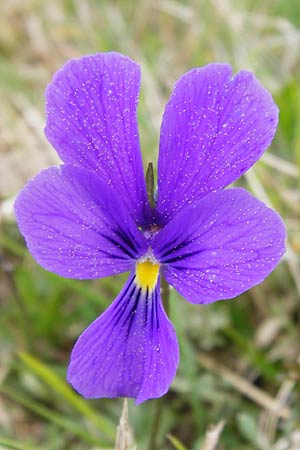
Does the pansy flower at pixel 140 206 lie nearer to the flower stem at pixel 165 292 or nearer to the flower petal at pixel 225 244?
the flower petal at pixel 225 244

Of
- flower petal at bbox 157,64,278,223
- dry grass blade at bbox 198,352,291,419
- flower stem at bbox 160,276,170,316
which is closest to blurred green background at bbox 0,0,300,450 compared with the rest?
dry grass blade at bbox 198,352,291,419

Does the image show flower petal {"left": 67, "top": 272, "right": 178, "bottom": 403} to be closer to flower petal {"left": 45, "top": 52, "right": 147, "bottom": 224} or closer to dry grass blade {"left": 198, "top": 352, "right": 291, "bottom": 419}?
flower petal {"left": 45, "top": 52, "right": 147, "bottom": 224}

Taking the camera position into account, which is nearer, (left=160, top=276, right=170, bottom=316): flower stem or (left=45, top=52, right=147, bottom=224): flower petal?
(left=45, top=52, right=147, bottom=224): flower petal

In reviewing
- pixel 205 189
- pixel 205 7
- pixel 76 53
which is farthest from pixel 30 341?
pixel 205 7

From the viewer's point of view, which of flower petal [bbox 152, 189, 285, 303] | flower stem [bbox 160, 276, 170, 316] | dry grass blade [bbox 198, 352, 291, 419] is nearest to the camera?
flower petal [bbox 152, 189, 285, 303]

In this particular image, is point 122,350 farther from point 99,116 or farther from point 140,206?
point 99,116

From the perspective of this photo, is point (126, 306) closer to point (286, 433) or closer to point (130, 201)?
point (130, 201)
